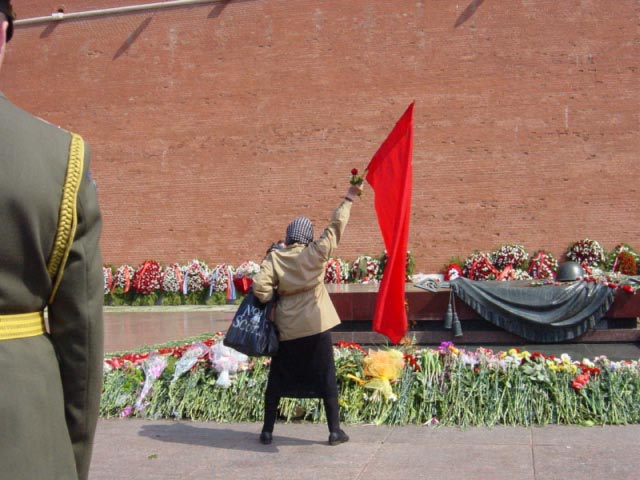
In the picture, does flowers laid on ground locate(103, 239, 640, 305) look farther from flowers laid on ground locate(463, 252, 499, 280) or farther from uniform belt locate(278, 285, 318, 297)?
uniform belt locate(278, 285, 318, 297)

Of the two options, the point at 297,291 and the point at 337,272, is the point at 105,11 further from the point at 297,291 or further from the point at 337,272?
the point at 297,291

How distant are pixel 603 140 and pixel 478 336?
1092cm

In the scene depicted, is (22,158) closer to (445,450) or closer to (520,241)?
(445,450)

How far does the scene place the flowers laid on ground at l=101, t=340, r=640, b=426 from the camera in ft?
18.8

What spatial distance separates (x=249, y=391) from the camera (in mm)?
6320

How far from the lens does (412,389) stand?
19.8 feet

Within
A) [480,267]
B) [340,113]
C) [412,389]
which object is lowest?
[412,389]

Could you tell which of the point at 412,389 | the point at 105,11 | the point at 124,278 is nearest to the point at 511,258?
the point at 124,278

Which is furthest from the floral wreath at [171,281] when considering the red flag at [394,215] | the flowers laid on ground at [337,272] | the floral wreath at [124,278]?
the red flag at [394,215]

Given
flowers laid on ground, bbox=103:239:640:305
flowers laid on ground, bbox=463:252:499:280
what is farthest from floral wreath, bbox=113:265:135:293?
flowers laid on ground, bbox=463:252:499:280

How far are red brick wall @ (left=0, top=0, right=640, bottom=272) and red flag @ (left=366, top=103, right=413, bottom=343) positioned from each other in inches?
514

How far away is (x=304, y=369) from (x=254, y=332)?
0.46m

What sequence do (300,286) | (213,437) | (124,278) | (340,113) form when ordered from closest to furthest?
(300,286)
(213,437)
(340,113)
(124,278)

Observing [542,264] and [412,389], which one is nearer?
[412,389]
